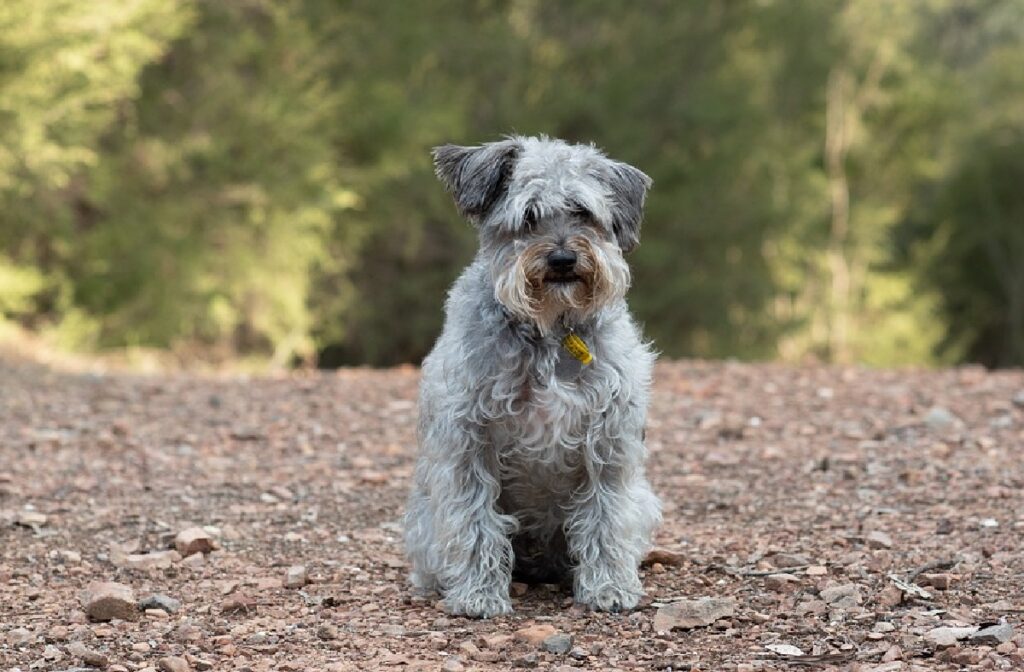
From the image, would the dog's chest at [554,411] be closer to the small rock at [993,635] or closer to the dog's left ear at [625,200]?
the dog's left ear at [625,200]

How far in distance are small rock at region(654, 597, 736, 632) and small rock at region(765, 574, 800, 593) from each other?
287mm

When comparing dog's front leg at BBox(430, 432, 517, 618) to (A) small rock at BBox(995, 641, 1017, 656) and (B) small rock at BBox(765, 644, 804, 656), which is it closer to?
(B) small rock at BBox(765, 644, 804, 656)

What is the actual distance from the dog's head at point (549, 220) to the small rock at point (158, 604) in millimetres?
1890

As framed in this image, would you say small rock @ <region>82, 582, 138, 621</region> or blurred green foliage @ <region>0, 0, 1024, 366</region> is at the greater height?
blurred green foliage @ <region>0, 0, 1024, 366</region>

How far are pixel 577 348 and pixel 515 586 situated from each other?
1.24 m

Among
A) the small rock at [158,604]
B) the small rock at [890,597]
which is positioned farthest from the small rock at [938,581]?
the small rock at [158,604]

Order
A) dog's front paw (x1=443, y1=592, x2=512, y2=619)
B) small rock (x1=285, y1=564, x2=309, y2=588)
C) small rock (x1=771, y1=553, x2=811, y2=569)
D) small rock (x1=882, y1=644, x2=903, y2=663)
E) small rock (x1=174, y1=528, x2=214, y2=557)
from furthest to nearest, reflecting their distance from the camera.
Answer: small rock (x1=174, y1=528, x2=214, y2=557) → small rock (x1=771, y1=553, x2=811, y2=569) → small rock (x1=285, y1=564, x2=309, y2=588) → dog's front paw (x1=443, y1=592, x2=512, y2=619) → small rock (x1=882, y1=644, x2=903, y2=663)

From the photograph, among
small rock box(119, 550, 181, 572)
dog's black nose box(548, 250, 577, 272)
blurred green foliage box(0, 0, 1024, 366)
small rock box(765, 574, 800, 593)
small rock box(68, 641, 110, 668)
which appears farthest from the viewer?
blurred green foliage box(0, 0, 1024, 366)

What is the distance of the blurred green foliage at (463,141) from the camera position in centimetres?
1702

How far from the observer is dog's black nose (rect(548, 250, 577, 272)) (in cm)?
528

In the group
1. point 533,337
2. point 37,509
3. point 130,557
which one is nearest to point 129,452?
point 37,509

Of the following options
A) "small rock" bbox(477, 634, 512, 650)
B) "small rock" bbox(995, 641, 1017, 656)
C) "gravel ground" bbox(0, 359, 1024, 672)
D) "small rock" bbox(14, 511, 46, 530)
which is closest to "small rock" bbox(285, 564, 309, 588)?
"gravel ground" bbox(0, 359, 1024, 672)

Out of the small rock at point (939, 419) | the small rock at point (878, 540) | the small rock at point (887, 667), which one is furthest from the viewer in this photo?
the small rock at point (939, 419)

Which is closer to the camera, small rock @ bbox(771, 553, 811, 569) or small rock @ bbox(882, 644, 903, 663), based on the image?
small rock @ bbox(882, 644, 903, 663)
